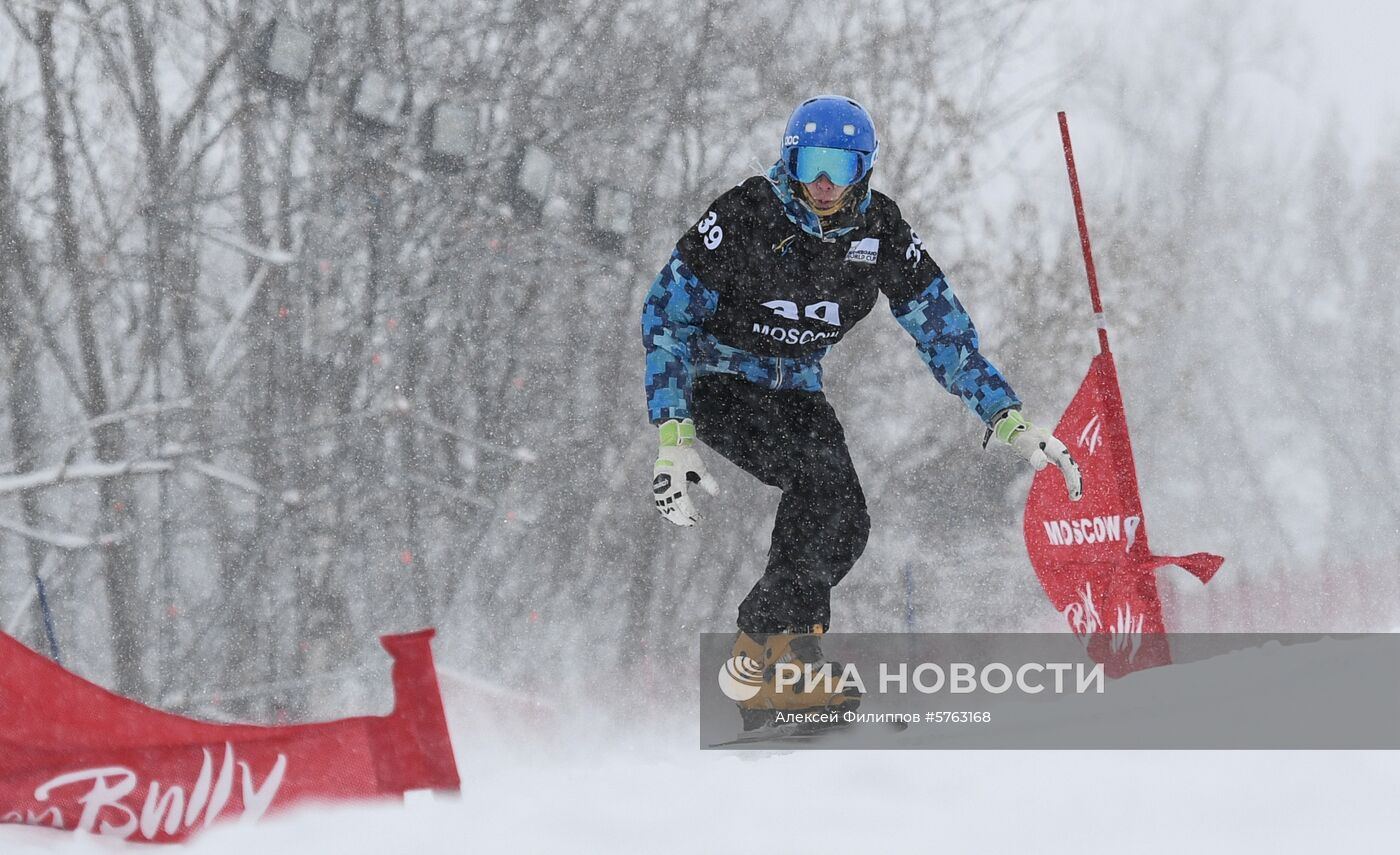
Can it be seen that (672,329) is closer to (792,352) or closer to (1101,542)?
(792,352)

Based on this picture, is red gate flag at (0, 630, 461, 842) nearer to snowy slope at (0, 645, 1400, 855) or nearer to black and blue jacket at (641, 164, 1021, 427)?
snowy slope at (0, 645, 1400, 855)

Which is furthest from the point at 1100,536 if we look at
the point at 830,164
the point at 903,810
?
the point at 903,810

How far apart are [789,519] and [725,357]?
0.52 metres

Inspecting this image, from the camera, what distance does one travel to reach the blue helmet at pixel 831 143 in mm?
3568

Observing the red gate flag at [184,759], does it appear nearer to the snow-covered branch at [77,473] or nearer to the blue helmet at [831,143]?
the blue helmet at [831,143]

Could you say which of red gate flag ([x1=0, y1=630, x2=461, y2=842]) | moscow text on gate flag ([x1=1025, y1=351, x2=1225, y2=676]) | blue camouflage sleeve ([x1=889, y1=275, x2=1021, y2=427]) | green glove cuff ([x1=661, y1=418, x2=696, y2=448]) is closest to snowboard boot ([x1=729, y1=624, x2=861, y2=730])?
green glove cuff ([x1=661, y1=418, x2=696, y2=448])

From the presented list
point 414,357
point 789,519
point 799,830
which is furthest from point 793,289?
point 414,357

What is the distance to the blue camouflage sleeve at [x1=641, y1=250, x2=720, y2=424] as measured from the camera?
150 inches

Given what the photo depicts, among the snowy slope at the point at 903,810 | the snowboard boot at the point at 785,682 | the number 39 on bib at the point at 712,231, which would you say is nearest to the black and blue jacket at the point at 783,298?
the number 39 on bib at the point at 712,231

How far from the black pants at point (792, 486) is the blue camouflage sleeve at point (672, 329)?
15 centimetres

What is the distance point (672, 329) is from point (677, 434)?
32cm

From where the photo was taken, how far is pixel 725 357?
3.96 meters

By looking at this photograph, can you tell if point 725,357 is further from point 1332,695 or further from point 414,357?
point 414,357

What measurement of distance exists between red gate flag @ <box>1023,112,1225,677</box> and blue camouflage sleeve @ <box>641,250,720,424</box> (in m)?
1.69
